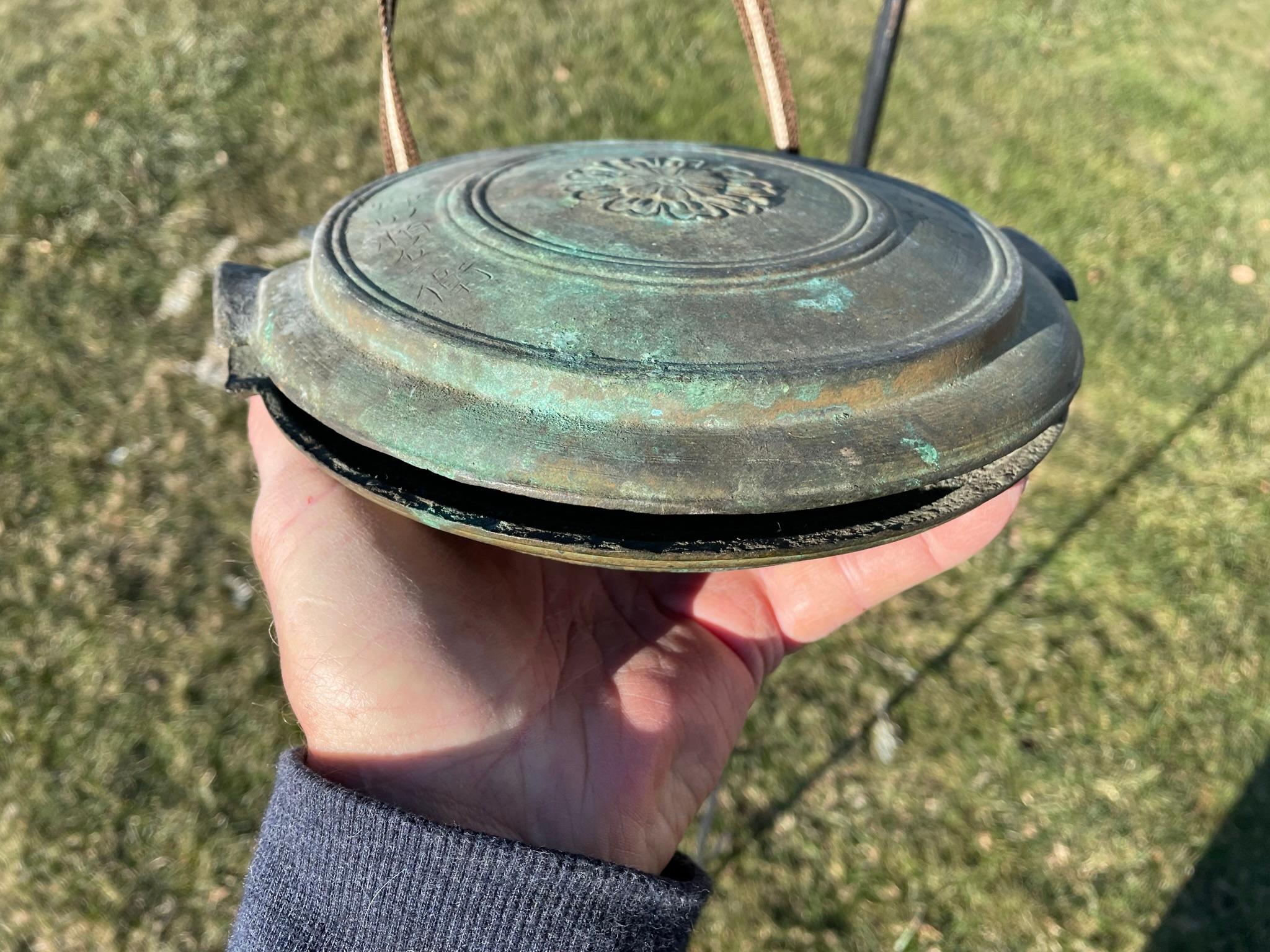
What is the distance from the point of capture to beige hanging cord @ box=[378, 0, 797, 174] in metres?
2.27

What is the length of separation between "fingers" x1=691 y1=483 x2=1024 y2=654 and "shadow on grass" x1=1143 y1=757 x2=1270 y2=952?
153 centimetres

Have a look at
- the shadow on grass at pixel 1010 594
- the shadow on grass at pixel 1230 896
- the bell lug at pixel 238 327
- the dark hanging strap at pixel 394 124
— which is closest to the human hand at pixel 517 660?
the bell lug at pixel 238 327

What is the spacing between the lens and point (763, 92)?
8.20 ft

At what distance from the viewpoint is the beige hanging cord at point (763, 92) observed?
227 centimetres

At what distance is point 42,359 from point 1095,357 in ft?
17.4

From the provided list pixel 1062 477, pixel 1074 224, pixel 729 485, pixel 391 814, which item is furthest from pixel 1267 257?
pixel 391 814

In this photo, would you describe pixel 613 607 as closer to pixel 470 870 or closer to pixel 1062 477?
pixel 470 870

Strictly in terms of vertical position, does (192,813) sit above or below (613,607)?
below

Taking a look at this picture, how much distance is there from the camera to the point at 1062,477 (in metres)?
4.25

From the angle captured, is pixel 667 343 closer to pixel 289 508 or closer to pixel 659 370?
pixel 659 370

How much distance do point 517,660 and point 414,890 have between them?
54cm

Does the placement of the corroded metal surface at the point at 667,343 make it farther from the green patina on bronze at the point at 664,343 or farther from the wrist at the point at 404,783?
the wrist at the point at 404,783

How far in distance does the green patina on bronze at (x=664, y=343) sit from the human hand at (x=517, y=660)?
41 cm

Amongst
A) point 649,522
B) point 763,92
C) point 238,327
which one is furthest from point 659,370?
point 763,92
